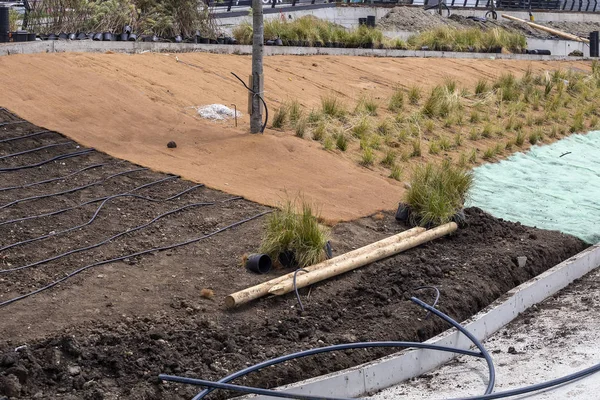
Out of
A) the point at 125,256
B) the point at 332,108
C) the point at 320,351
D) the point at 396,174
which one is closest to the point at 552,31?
the point at 332,108

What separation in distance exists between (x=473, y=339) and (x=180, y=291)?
2.27 m

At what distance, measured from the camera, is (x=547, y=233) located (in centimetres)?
948

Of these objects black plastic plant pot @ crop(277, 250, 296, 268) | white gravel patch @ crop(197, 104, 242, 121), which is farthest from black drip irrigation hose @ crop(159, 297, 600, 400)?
white gravel patch @ crop(197, 104, 242, 121)

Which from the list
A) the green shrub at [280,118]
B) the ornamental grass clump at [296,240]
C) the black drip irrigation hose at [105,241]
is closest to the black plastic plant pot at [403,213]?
the ornamental grass clump at [296,240]

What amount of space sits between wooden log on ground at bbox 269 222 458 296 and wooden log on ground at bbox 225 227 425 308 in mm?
56

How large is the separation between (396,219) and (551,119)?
23.8ft

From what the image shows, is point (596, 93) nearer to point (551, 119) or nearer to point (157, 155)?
point (551, 119)

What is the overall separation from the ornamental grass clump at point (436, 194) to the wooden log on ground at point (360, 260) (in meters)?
0.17

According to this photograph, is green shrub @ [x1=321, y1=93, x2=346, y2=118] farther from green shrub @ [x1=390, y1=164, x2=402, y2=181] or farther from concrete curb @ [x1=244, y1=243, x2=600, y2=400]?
concrete curb @ [x1=244, y1=243, x2=600, y2=400]

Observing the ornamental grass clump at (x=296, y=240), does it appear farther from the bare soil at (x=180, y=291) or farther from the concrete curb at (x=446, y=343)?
the concrete curb at (x=446, y=343)

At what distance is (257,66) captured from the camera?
11273mm

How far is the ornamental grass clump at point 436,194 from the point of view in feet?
29.8

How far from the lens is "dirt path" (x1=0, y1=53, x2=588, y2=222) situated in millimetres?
9789

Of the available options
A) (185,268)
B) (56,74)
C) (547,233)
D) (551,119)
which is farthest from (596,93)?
(185,268)
